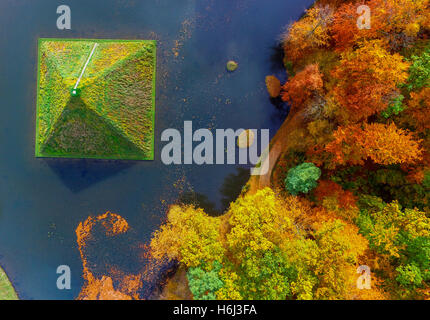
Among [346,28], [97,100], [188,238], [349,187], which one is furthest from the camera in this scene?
[97,100]

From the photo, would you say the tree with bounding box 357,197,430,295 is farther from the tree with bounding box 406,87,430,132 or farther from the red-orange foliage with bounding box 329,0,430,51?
the red-orange foliage with bounding box 329,0,430,51

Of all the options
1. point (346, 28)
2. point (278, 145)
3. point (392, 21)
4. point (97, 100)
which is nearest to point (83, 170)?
point (97, 100)

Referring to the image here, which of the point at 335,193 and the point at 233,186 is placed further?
the point at 233,186

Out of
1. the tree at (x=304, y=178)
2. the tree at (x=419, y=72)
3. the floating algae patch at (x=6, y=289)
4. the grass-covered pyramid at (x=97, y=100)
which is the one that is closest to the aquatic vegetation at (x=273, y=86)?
the tree at (x=304, y=178)

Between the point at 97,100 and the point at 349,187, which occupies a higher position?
the point at 97,100

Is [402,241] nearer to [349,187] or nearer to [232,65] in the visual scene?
[349,187]
